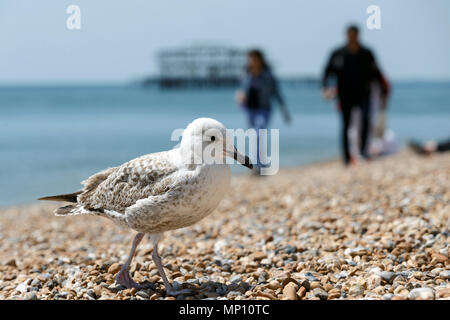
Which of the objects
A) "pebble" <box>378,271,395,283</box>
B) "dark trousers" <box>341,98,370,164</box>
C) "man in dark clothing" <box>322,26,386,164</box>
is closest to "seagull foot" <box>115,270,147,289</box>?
"pebble" <box>378,271,395,283</box>

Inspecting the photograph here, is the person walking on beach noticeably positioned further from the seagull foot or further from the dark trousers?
the seagull foot

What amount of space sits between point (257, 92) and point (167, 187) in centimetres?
672

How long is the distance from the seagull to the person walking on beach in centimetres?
620

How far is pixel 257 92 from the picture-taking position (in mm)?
9711

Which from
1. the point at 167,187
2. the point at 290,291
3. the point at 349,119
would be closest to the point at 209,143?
the point at 167,187

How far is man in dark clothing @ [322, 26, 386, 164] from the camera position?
929 cm

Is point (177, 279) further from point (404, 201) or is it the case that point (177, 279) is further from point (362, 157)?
point (362, 157)

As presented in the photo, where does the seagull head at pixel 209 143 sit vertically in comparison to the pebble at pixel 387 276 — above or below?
above

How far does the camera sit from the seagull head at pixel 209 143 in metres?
2.95

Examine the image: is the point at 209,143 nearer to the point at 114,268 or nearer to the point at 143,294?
the point at 143,294

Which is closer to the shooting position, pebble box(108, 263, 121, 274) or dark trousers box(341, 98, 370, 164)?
pebble box(108, 263, 121, 274)

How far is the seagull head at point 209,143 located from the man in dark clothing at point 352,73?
6.80 meters

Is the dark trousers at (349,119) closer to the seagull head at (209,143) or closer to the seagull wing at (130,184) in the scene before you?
the seagull wing at (130,184)

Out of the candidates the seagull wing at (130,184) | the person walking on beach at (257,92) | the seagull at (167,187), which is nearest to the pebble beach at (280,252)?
the seagull at (167,187)
